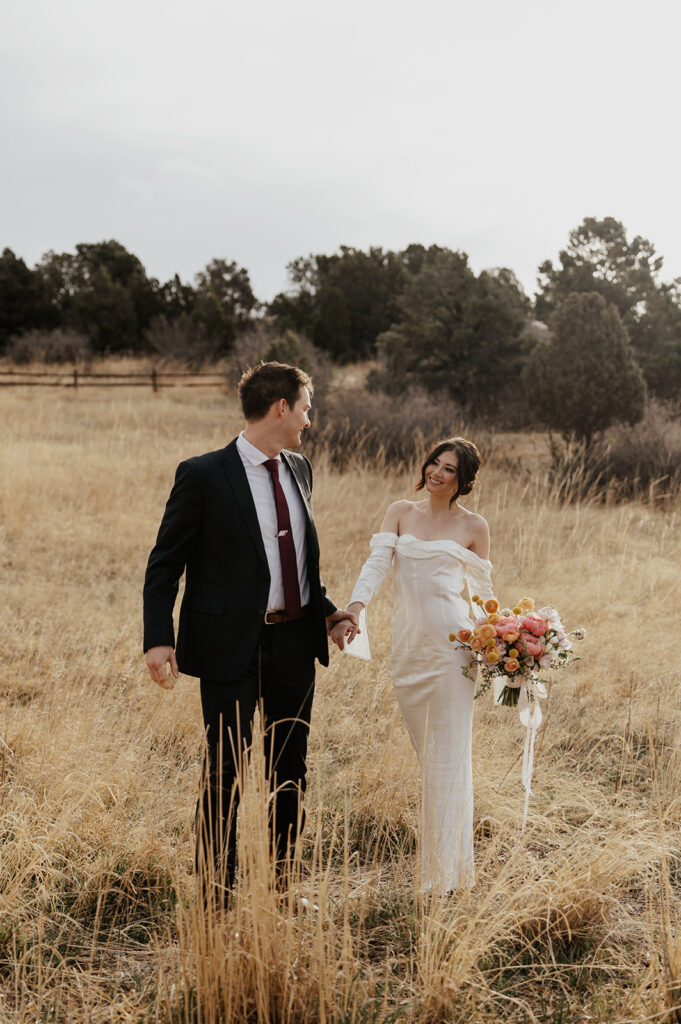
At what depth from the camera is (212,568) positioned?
9.26 ft

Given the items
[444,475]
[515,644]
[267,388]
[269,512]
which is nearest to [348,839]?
[515,644]

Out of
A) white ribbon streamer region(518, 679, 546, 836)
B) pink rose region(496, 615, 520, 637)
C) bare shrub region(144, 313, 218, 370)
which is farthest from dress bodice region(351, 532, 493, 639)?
bare shrub region(144, 313, 218, 370)

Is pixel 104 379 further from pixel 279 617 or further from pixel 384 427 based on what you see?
pixel 279 617

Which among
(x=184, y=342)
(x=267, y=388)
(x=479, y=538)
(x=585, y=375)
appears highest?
(x=184, y=342)

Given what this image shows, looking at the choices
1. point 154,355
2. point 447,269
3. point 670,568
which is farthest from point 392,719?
point 154,355

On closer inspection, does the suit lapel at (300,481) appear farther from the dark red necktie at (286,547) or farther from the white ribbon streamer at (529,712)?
the white ribbon streamer at (529,712)

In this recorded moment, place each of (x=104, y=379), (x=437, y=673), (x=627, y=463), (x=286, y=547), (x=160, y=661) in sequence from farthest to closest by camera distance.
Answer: (x=104, y=379)
(x=627, y=463)
(x=437, y=673)
(x=286, y=547)
(x=160, y=661)

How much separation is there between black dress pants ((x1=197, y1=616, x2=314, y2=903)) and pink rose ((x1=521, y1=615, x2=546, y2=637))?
2.49 feet

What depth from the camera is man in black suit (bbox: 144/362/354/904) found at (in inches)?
108

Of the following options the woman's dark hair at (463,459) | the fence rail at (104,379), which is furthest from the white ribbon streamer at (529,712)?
the fence rail at (104,379)

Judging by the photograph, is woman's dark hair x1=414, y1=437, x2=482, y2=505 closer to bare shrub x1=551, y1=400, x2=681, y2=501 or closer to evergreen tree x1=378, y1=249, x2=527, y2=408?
bare shrub x1=551, y1=400, x2=681, y2=501

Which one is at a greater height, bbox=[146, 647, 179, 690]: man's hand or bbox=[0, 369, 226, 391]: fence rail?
bbox=[0, 369, 226, 391]: fence rail

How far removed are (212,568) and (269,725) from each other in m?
0.60

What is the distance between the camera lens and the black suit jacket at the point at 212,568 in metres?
2.75
